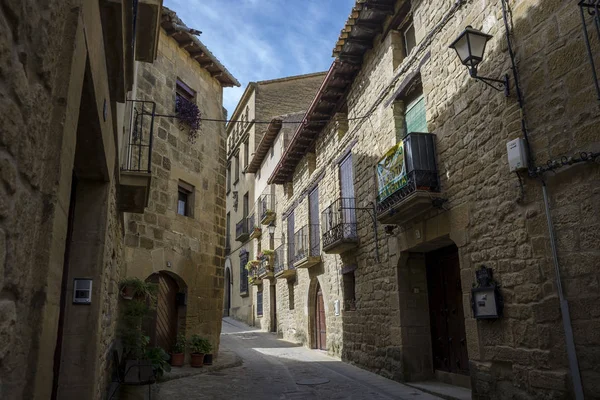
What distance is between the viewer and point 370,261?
373 inches

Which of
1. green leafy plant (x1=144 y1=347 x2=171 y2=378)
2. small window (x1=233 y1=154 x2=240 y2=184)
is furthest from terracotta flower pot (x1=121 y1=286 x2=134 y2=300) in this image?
small window (x1=233 y1=154 x2=240 y2=184)

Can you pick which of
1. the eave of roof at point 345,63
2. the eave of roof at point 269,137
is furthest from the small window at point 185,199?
the eave of roof at point 269,137

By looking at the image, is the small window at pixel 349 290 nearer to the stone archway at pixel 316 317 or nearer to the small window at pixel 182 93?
the stone archway at pixel 316 317

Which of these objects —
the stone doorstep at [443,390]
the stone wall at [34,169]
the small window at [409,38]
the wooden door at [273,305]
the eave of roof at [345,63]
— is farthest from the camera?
the wooden door at [273,305]

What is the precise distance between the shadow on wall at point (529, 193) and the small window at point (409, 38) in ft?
5.02

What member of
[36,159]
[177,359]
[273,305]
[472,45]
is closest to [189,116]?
[177,359]

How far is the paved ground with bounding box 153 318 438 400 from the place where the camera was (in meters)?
6.82

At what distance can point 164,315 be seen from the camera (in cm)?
930

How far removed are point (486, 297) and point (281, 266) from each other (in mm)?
11788

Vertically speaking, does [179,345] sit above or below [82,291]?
A: below

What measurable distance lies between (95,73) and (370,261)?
7.56 m

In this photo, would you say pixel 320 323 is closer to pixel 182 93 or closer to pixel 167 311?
pixel 167 311

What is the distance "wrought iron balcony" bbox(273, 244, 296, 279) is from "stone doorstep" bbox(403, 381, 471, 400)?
27.1ft

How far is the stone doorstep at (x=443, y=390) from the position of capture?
6393mm
